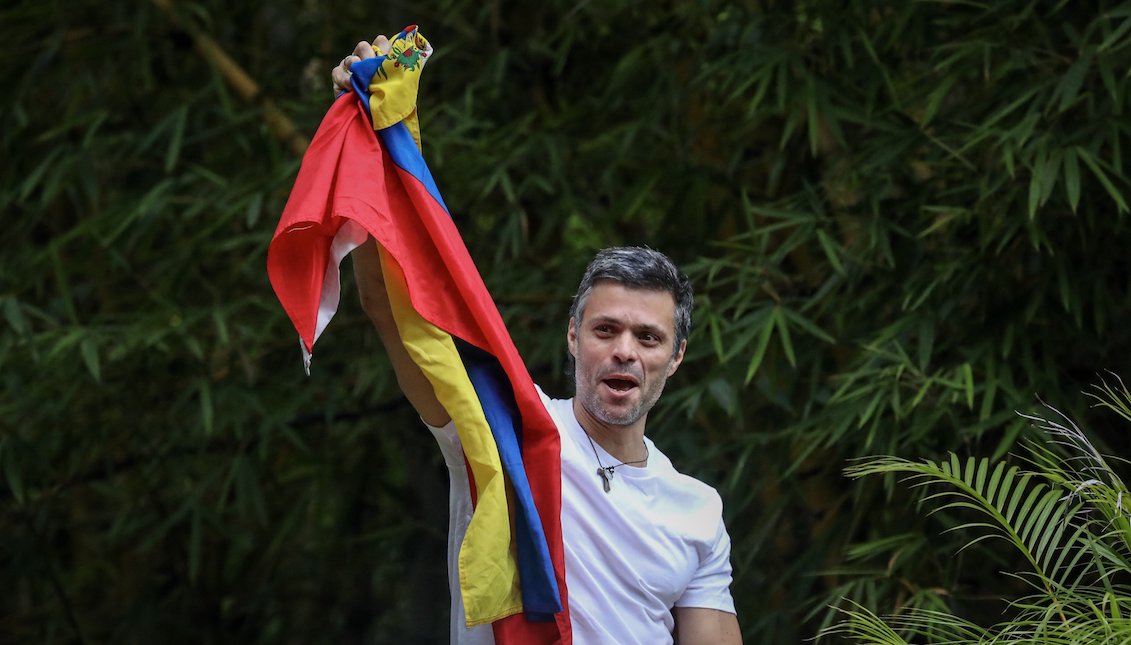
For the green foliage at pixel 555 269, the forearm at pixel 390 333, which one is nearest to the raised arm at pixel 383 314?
the forearm at pixel 390 333

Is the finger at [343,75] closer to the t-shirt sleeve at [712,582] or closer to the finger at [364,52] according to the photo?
the finger at [364,52]

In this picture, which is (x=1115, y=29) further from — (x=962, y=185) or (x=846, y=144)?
(x=846, y=144)

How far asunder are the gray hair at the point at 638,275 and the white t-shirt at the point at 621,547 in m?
0.16

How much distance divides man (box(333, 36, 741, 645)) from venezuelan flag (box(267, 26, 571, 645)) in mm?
39

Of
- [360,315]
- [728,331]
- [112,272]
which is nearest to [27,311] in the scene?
[112,272]

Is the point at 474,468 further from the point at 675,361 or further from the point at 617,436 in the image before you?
the point at 675,361

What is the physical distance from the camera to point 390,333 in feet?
5.77

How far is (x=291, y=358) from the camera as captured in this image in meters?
3.51

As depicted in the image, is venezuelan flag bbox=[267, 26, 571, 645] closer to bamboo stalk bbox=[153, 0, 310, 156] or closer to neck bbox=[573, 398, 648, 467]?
neck bbox=[573, 398, 648, 467]

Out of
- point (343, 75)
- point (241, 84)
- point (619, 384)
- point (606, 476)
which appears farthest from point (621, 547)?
point (241, 84)

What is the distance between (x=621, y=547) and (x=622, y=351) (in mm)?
243

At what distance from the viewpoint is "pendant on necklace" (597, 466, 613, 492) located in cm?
180

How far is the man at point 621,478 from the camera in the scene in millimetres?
1752

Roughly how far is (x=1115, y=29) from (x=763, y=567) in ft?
4.09
